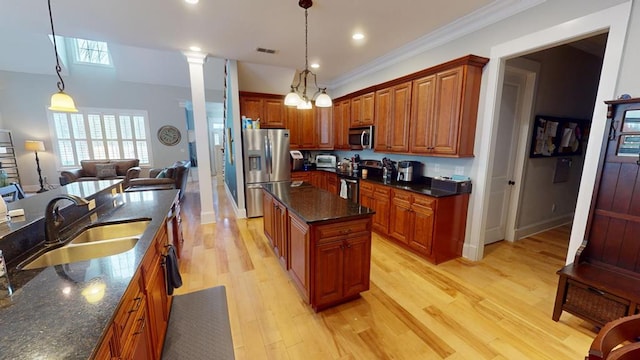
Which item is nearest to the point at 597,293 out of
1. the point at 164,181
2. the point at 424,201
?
the point at 424,201

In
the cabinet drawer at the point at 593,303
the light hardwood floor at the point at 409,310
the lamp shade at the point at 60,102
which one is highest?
the lamp shade at the point at 60,102

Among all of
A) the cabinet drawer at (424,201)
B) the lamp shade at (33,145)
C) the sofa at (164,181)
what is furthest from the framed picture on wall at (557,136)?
the lamp shade at (33,145)

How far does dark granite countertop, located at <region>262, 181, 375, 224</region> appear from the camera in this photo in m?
2.04

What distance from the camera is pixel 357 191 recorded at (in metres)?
4.12

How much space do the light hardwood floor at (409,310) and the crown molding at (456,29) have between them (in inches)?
109

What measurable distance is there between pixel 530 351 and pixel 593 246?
1023 millimetres

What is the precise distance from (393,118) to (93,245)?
11.6 feet

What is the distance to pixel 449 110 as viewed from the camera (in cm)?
286

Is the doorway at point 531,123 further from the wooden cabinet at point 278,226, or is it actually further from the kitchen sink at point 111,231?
the kitchen sink at point 111,231

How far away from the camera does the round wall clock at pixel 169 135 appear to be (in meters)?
8.24

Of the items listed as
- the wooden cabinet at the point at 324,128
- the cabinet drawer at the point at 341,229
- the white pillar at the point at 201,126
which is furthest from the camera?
the wooden cabinet at the point at 324,128

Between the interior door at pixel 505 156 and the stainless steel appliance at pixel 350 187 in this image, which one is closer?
the interior door at pixel 505 156

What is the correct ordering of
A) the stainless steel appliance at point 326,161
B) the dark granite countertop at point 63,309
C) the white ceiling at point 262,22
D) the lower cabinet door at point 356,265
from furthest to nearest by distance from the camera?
1. the stainless steel appliance at point 326,161
2. the white ceiling at point 262,22
3. the lower cabinet door at point 356,265
4. the dark granite countertop at point 63,309

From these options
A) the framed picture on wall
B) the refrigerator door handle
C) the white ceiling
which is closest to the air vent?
the white ceiling
